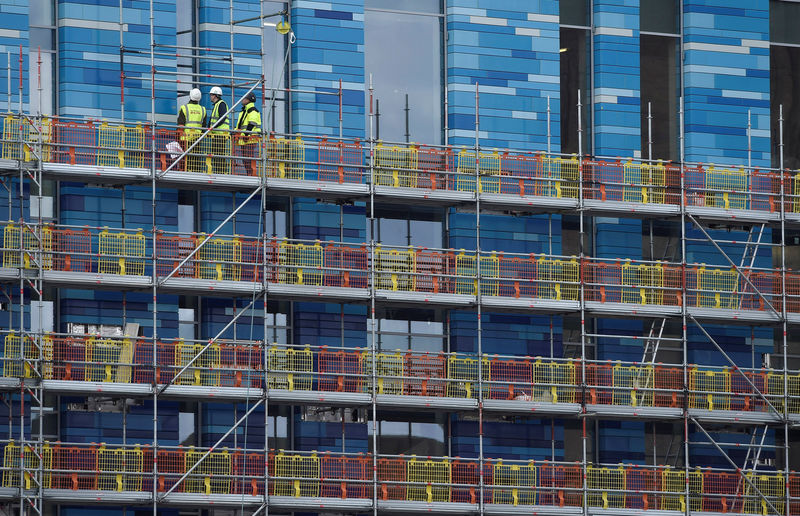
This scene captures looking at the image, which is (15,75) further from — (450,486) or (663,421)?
(663,421)

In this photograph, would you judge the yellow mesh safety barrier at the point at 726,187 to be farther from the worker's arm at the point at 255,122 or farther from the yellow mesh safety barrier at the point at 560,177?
the worker's arm at the point at 255,122

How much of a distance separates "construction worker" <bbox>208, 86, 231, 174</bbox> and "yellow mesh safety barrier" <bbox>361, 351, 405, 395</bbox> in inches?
208

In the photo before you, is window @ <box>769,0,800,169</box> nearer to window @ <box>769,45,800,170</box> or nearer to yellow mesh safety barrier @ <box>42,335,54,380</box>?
window @ <box>769,45,800,170</box>

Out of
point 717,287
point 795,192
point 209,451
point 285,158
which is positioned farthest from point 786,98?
point 209,451

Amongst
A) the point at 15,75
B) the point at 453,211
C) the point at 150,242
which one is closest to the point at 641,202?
the point at 453,211

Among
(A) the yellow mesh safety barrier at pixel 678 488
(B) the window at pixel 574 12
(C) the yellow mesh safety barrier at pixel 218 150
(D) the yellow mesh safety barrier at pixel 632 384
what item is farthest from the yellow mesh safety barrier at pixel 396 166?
(A) the yellow mesh safety barrier at pixel 678 488

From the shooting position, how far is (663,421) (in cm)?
4878

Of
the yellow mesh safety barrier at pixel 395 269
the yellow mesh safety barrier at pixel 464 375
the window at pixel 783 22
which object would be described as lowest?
the yellow mesh safety barrier at pixel 464 375

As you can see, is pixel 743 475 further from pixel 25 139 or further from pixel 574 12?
pixel 25 139

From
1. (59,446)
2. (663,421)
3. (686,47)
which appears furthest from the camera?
(686,47)

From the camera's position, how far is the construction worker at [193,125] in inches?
1831

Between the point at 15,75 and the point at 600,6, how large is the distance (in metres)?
14.4

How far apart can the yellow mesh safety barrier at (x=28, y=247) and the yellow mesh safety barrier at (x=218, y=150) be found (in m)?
4.01

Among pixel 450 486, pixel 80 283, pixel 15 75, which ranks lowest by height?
pixel 450 486
